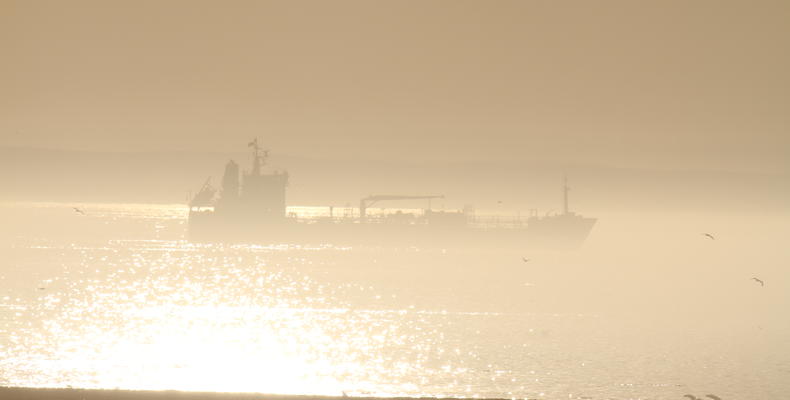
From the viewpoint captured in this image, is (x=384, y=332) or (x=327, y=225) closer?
(x=384, y=332)

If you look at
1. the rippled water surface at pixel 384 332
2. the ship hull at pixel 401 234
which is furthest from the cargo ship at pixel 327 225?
the rippled water surface at pixel 384 332

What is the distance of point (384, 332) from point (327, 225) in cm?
11162

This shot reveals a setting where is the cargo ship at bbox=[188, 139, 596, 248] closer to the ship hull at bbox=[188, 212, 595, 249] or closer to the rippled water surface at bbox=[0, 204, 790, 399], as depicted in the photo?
the ship hull at bbox=[188, 212, 595, 249]

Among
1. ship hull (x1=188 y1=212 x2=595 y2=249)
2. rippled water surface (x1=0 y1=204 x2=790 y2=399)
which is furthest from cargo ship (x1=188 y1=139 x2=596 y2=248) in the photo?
rippled water surface (x1=0 y1=204 x2=790 y2=399)

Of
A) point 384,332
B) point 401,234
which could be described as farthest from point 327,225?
point 384,332

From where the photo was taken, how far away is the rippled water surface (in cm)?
3850

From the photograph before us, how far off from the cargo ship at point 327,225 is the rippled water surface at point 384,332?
23.6m

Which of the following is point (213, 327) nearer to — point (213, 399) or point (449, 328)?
point (449, 328)

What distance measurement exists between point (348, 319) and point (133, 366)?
22140 mm

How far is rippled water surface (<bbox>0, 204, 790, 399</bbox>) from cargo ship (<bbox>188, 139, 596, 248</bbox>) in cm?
2360

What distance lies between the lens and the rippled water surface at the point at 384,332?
38.5 metres

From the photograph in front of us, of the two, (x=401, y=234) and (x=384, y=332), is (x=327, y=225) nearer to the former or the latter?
(x=401, y=234)

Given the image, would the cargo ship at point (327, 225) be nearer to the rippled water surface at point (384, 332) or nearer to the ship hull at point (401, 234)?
the ship hull at point (401, 234)

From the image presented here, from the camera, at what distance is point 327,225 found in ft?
542
